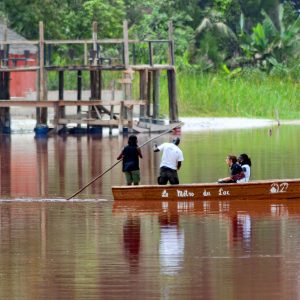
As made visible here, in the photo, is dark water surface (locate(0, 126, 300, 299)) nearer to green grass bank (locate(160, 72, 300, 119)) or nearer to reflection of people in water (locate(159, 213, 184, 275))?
reflection of people in water (locate(159, 213, 184, 275))

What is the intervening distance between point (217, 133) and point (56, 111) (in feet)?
21.9

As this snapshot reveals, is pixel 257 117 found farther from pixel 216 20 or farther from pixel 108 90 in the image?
pixel 216 20

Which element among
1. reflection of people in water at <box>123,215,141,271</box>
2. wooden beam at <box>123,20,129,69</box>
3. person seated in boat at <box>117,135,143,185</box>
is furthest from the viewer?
wooden beam at <box>123,20,129,69</box>

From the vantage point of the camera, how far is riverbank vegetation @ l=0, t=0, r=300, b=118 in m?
65.4

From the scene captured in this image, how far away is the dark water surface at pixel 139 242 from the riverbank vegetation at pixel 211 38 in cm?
3094

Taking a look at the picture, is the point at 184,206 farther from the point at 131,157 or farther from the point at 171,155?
the point at 131,157

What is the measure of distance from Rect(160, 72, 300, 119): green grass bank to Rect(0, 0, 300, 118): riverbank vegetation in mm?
48

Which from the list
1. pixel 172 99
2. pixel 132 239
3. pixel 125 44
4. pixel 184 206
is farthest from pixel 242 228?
pixel 172 99

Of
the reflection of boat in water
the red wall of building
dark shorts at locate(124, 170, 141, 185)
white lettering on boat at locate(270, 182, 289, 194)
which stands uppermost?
the red wall of building

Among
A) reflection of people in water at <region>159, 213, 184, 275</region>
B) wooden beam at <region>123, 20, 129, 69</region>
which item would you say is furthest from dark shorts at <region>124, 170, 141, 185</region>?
wooden beam at <region>123, 20, 129, 69</region>

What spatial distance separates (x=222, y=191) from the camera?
25078mm

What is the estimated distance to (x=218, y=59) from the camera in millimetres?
73438

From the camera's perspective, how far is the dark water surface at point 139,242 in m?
16.3

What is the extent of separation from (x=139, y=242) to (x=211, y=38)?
5346 cm
